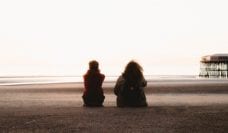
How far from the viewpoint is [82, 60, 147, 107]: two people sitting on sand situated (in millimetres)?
14625

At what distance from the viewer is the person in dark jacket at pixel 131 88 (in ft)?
48.0

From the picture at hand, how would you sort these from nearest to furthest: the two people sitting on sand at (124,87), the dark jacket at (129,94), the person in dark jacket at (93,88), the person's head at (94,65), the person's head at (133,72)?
the person's head at (133,72), the two people sitting on sand at (124,87), the dark jacket at (129,94), the person's head at (94,65), the person in dark jacket at (93,88)

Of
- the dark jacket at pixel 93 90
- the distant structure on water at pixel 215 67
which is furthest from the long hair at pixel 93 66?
the distant structure on water at pixel 215 67

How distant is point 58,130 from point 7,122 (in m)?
1.89

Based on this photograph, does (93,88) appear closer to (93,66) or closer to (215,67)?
(93,66)

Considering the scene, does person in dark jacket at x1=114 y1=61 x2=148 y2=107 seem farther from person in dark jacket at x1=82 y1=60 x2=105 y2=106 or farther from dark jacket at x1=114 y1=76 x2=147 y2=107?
person in dark jacket at x1=82 y1=60 x2=105 y2=106

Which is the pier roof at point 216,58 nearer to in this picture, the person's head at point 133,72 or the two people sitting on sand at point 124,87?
the two people sitting on sand at point 124,87

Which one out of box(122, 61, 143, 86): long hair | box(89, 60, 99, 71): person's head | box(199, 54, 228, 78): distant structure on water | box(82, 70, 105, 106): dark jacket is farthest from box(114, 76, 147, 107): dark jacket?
box(199, 54, 228, 78): distant structure on water

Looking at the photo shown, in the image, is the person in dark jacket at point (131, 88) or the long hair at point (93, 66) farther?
the long hair at point (93, 66)

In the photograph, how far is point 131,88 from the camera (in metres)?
14.8

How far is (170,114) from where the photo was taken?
12.4m

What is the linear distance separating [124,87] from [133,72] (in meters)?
0.52

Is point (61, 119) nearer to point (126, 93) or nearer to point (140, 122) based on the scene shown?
point (140, 122)

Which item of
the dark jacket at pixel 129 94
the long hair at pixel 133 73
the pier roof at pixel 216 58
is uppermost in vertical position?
the pier roof at pixel 216 58
